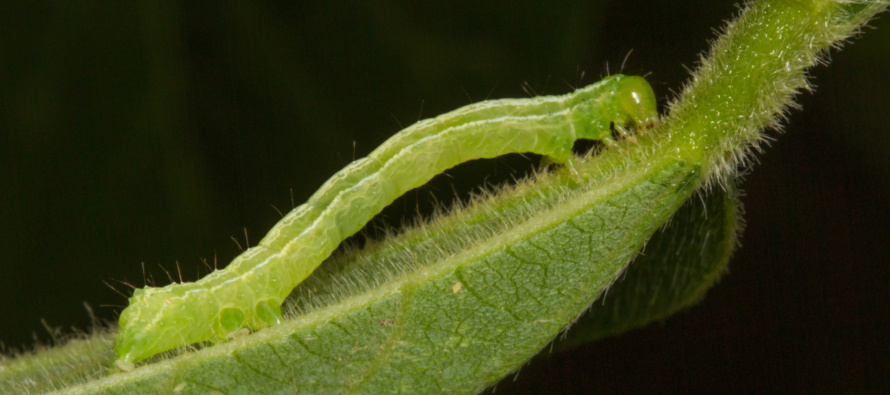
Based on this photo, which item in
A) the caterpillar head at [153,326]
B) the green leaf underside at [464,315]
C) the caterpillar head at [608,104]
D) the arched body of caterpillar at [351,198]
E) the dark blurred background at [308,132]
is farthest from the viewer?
the dark blurred background at [308,132]

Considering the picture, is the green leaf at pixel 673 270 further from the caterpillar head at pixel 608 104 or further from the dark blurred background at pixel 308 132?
the dark blurred background at pixel 308 132

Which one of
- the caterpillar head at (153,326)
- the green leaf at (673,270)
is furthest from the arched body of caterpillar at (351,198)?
the green leaf at (673,270)

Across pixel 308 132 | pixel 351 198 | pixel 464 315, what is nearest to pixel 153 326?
pixel 351 198

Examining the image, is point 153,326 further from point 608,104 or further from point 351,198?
point 608,104

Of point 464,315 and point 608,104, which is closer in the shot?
point 464,315

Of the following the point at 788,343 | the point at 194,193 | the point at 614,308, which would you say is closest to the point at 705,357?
the point at 788,343

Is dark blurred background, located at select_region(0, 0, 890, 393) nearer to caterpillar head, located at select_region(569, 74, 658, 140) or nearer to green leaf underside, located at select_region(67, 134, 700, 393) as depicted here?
caterpillar head, located at select_region(569, 74, 658, 140)

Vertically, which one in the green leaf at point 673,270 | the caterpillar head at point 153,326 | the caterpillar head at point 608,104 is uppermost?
the caterpillar head at point 608,104

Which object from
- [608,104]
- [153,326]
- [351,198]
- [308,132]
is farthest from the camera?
[308,132]
